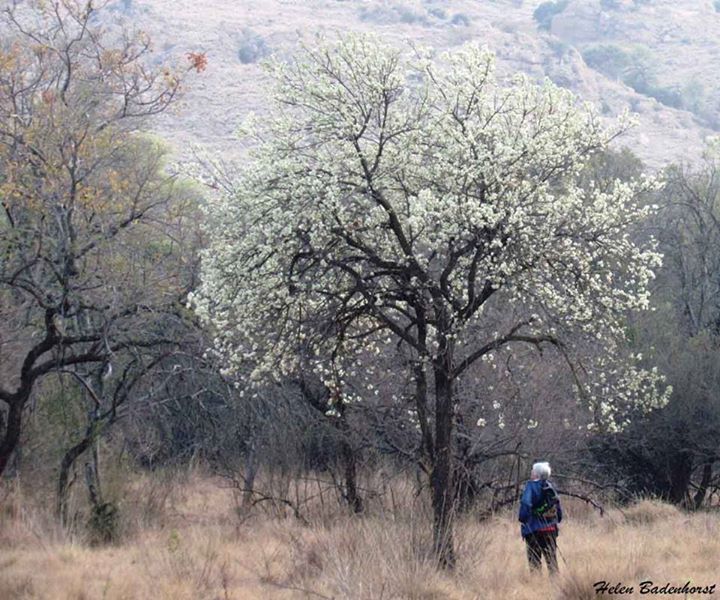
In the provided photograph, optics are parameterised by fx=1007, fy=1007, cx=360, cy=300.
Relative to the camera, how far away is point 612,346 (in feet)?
34.8

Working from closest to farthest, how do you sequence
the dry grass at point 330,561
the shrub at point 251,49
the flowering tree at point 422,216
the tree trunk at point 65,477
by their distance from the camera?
the dry grass at point 330,561 < the flowering tree at point 422,216 < the tree trunk at point 65,477 < the shrub at point 251,49

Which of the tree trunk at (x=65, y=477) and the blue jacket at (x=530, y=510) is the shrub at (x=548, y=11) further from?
the blue jacket at (x=530, y=510)

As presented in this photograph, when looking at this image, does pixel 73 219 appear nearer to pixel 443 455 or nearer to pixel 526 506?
pixel 443 455

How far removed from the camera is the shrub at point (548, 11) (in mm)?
114500

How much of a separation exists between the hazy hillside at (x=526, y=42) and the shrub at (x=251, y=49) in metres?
0.12

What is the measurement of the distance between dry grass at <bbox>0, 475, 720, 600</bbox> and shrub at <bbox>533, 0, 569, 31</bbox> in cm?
10740

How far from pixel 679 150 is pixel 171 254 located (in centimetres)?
6685

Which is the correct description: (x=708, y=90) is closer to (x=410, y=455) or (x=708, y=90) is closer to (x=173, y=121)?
(x=173, y=121)

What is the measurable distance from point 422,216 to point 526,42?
9468cm

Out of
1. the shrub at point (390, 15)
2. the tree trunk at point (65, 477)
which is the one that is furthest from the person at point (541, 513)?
the shrub at point (390, 15)

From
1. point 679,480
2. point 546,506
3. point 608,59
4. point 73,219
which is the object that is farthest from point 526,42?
point 546,506

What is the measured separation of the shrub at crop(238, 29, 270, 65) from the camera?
270 ft

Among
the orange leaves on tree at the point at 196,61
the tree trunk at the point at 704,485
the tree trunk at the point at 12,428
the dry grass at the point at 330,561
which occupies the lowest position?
the tree trunk at the point at 704,485

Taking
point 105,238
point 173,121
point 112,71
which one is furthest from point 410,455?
point 173,121
